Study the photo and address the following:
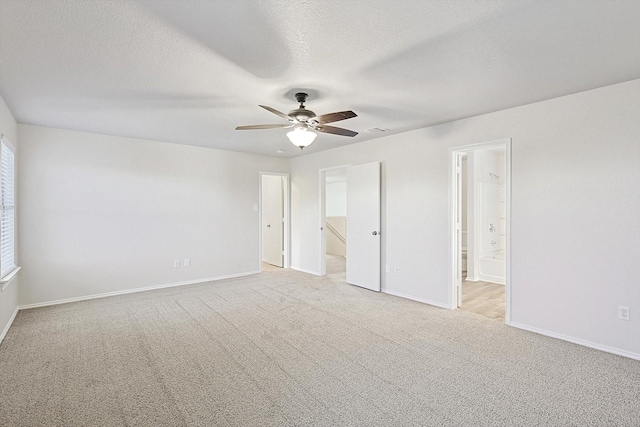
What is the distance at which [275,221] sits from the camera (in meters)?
7.45

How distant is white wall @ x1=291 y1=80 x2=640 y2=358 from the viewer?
113 inches

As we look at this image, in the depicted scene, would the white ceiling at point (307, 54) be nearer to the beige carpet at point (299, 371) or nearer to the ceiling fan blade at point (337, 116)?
the ceiling fan blade at point (337, 116)

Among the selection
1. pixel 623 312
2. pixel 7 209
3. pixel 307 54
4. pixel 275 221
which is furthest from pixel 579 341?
pixel 7 209

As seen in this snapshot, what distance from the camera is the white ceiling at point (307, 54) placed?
72.0 inches

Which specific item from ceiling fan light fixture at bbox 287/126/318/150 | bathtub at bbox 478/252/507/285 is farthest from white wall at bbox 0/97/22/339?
bathtub at bbox 478/252/507/285

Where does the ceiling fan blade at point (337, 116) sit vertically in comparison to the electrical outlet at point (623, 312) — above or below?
above

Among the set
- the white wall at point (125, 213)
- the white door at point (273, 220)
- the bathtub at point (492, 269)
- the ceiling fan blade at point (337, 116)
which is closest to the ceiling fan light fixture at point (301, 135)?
the ceiling fan blade at point (337, 116)

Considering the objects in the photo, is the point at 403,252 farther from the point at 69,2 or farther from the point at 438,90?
the point at 69,2

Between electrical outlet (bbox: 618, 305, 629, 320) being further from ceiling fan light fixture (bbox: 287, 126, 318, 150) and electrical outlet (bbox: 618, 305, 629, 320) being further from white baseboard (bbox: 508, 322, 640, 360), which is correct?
ceiling fan light fixture (bbox: 287, 126, 318, 150)

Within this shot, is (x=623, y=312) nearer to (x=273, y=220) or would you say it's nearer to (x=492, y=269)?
(x=492, y=269)

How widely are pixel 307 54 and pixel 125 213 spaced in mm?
4173

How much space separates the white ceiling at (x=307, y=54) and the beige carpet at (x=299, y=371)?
2.46 meters

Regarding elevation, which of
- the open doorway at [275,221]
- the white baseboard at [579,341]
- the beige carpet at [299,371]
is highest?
the open doorway at [275,221]

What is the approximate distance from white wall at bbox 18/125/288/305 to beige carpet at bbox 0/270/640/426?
0.79m
